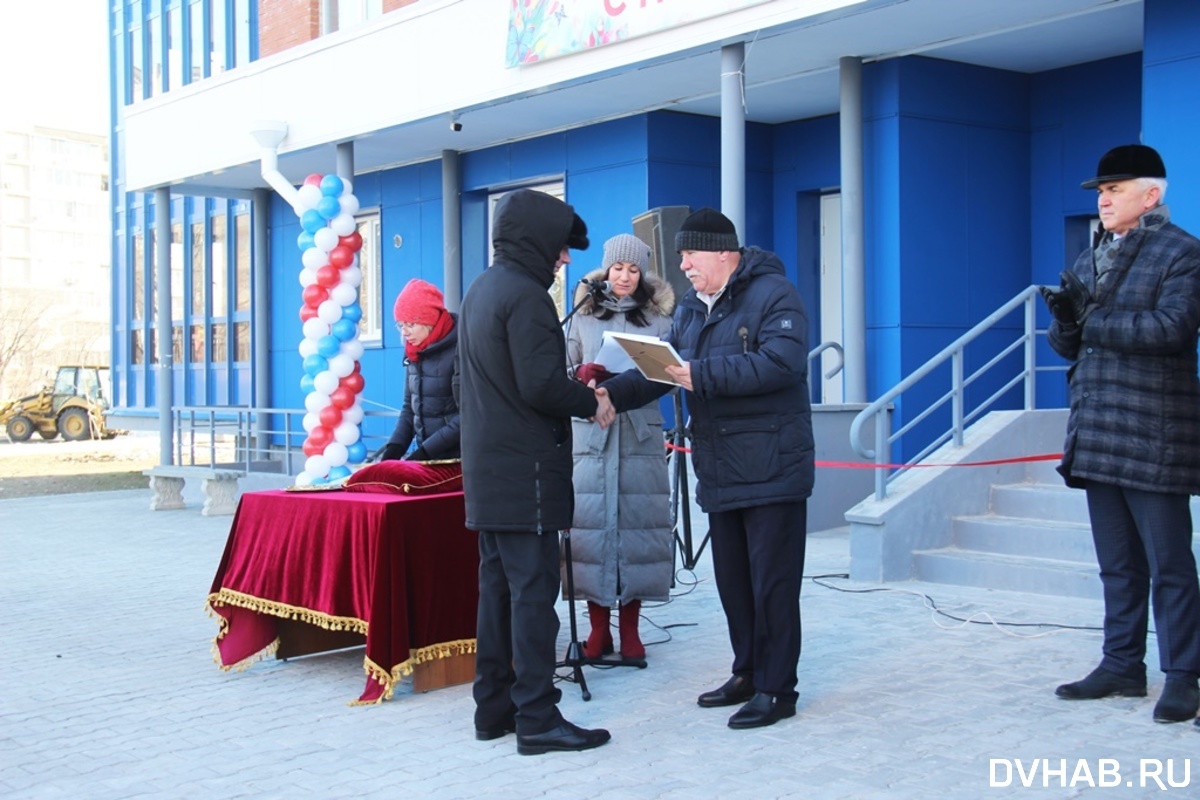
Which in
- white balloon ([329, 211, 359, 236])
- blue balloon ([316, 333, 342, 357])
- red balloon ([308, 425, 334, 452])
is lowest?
red balloon ([308, 425, 334, 452])

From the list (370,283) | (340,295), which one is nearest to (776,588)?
(340,295)

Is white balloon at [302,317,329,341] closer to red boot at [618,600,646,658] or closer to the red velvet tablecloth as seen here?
the red velvet tablecloth

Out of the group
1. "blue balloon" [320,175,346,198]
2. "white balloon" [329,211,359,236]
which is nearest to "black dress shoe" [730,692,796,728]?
"white balloon" [329,211,359,236]

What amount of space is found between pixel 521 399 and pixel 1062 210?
303 inches

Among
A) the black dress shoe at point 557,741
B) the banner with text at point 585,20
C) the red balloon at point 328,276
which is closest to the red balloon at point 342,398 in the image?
the red balloon at point 328,276

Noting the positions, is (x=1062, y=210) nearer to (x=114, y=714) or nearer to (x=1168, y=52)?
(x=1168, y=52)

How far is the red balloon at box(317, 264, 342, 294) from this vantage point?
36.0 feet

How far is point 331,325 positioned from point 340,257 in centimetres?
58

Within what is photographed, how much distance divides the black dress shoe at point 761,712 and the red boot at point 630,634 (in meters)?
1.05

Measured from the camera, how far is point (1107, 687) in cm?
506

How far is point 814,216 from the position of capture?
42.0 feet

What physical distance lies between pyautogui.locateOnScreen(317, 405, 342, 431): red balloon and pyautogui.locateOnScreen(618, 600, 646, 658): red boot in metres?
5.43

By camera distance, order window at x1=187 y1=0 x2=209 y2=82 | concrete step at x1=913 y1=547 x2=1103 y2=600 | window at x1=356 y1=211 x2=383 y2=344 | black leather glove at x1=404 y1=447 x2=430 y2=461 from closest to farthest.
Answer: black leather glove at x1=404 y1=447 x2=430 y2=461, concrete step at x1=913 y1=547 x2=1103 y2=600, window at x1=356 y1=211 x2=383 y2=344, window at x1=187 y1=0 x2=209 y2=82

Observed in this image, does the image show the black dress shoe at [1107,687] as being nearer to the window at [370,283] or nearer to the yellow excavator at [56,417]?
the window at [370,283]
